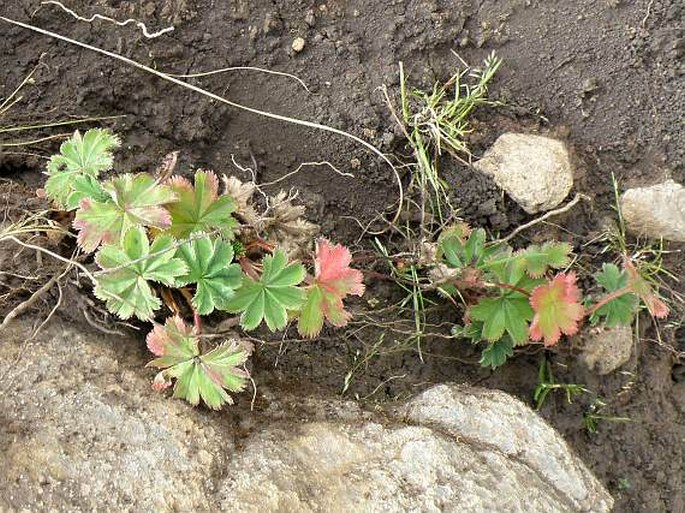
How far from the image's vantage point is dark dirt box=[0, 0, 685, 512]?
271 centimetres

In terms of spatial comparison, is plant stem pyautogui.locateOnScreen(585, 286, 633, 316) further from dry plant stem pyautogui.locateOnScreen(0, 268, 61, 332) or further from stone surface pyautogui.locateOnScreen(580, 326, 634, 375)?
dry plant stem pyautogui.locateOnScreen(0, 268, 61, 332)

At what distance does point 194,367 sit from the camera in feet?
6.74

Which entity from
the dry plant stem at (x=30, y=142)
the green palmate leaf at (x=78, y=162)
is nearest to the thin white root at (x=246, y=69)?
the dry plant stem at (x=30, y=142)

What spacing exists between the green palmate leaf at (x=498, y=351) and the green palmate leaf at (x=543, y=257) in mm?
312

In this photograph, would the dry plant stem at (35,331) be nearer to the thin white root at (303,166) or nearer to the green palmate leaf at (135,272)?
the green palmate leaf at (135,272)

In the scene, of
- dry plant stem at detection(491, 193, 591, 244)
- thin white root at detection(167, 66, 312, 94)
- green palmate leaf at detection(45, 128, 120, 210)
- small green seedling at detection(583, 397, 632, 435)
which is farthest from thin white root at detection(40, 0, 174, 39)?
small green seedling at detection(583, 397, 632, 435)

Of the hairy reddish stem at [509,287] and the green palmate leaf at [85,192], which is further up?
the green palmate leaf at [85,192]

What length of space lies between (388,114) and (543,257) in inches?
32.7

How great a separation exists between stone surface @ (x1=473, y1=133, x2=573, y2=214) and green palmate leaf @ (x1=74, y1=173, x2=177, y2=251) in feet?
4.35

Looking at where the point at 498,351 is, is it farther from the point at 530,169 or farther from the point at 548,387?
the point at 530,169

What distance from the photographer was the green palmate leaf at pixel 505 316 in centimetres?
256

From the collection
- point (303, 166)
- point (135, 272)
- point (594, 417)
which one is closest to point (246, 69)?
point (303, 166)

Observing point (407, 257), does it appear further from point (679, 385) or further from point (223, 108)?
point (679, 385)

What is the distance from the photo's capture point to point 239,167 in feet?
8.98
